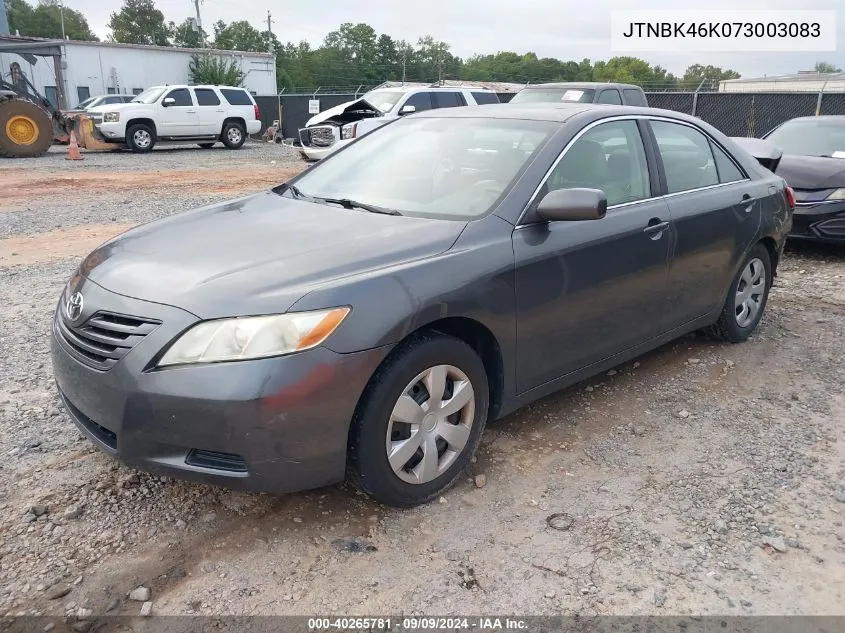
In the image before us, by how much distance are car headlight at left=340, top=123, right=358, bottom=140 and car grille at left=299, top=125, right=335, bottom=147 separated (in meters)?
0.34

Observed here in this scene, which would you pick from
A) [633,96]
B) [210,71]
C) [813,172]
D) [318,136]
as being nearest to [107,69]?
[210,71]

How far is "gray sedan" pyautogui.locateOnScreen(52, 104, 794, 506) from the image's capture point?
2.59 m

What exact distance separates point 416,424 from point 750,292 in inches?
127

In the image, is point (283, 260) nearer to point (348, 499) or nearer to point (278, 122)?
point (348, 499)

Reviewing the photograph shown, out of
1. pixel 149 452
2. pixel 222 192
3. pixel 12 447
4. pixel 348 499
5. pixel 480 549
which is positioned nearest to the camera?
pixel 149 452

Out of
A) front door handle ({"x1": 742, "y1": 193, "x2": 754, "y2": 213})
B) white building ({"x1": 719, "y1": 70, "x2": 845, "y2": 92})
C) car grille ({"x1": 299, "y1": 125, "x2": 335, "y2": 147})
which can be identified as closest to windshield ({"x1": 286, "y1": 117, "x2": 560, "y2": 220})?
front door handle ({"x1": 742, "y1": 193, "x2": 754, "y2": 213})

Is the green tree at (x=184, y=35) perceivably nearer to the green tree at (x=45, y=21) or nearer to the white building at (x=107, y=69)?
the green tree at (x=45, y=21)

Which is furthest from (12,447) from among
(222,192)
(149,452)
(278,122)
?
(278,122)

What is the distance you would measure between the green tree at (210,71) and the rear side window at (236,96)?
51.2 ft

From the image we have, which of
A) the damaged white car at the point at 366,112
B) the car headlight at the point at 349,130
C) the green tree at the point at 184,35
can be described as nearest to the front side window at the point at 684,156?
the damaged white car at the point at 366,112

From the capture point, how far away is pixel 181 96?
21.1 metres

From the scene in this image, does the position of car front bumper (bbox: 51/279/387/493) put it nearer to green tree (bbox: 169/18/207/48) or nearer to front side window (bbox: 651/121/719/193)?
front side window (bbox: 651/121/719/193)

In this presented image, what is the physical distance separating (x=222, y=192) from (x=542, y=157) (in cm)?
1008

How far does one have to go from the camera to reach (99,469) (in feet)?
10.8
